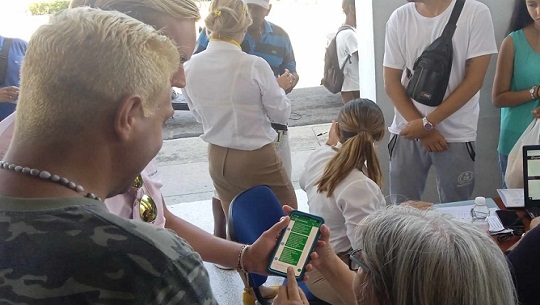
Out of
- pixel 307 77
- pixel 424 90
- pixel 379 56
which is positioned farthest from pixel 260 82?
pixel 307 77

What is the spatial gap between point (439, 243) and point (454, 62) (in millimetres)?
1997

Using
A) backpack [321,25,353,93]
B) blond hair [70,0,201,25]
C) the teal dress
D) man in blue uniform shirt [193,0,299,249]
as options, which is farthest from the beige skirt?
backpack [321,25,353,93]

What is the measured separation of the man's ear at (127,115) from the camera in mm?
849

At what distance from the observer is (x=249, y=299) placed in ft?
10.2

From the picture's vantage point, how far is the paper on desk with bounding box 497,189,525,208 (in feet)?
8.34

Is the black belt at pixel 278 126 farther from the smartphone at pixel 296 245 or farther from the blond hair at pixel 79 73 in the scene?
the blond hair at pixel 79 73

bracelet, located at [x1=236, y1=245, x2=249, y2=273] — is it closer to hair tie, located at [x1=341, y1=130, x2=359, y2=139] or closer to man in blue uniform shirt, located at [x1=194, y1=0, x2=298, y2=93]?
hair tie, located at [x1=341, y1=130, x2=359, y2=139]

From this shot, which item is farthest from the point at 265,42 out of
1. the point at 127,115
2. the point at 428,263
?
the point at 127,115

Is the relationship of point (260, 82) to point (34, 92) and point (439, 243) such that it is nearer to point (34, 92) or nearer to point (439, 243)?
point (439, 243)

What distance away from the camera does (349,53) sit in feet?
16.0

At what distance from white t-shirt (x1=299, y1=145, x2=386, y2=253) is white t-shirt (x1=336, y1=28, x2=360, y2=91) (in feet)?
7.86

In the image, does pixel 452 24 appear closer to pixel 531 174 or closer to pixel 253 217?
pixel 531 174

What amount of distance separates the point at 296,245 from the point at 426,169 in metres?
1.79

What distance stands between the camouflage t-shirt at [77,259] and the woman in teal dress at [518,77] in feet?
9.27
